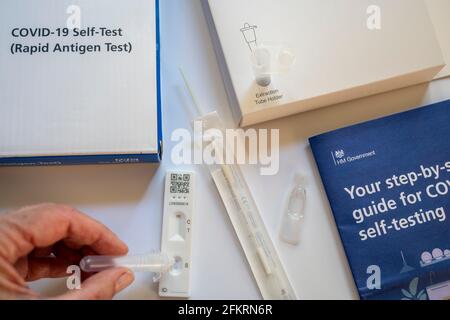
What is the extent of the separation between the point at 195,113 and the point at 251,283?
Answer: 314 mm

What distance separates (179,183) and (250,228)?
145 mm

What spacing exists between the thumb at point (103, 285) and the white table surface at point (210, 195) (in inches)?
2.8

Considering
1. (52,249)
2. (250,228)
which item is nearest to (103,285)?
(52,249)

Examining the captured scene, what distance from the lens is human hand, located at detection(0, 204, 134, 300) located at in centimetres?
54

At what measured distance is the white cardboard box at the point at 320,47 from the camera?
686 mm

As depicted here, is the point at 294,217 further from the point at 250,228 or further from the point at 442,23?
the point at 442,23

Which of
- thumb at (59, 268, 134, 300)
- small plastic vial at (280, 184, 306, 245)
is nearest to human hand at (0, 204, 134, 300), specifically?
thumb at (59, 268, 134, 300)

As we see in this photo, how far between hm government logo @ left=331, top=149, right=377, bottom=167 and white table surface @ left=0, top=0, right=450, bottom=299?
4 cm

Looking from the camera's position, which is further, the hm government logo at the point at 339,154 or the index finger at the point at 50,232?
the hm government logo at the point at 339,154

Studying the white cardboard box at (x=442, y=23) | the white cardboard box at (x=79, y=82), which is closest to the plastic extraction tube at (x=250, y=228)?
the white cardboard box at (x=79, y=82)

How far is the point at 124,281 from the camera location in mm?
604

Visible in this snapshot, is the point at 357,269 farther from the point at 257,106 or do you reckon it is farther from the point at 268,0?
the point at 268,0

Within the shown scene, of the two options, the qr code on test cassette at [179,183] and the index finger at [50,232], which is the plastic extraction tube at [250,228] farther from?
the index finger at [50,232]

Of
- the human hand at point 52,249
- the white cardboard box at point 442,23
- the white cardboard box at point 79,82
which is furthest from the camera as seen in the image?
the white cardboard box at point 442,23
